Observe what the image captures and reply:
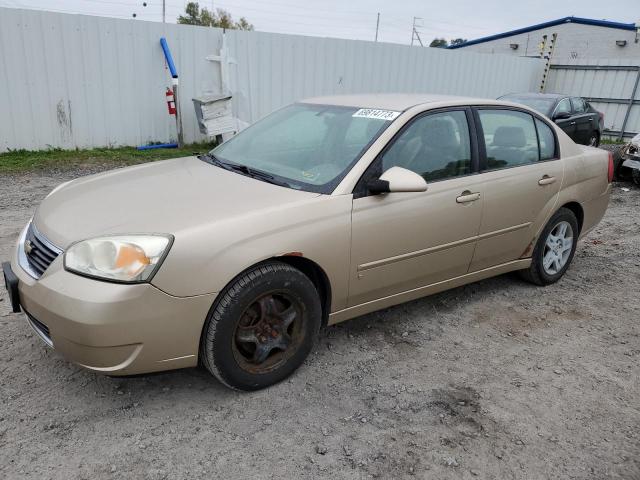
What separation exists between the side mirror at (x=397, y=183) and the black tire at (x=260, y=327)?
677 millimetres

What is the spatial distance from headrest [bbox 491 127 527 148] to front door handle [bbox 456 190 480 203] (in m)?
0.50

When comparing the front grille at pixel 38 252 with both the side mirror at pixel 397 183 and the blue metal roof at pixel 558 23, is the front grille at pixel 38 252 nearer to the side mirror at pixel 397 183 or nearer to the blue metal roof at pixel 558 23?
the side mirror at pixel 397 183

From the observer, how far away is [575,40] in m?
25.0

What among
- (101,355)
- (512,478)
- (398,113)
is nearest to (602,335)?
(512,478)

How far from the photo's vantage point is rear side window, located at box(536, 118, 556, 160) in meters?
4.32

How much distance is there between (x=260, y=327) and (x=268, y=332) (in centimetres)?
6

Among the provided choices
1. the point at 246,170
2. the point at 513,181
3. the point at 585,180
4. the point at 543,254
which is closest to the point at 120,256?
the point at 246,170

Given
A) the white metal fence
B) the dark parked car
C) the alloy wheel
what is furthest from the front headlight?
the dark parked car

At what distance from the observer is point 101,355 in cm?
246

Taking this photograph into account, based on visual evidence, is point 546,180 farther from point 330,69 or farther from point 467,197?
point 330,69

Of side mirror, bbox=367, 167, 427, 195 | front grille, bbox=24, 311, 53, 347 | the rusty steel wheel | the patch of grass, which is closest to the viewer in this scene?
front grille, bbox=24, 311, 53, 347

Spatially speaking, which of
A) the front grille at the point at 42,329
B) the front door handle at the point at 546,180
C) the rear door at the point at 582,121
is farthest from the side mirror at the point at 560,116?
the front grille at the point at 42,329

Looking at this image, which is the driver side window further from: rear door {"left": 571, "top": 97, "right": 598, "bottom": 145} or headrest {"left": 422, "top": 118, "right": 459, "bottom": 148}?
rear door {"left": 571, "top": 97, "right": 598, "bottom": 145}

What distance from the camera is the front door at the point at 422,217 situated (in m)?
3.17
